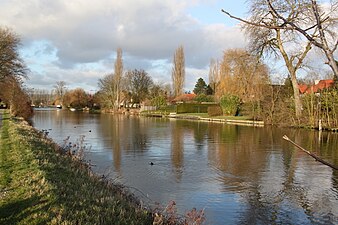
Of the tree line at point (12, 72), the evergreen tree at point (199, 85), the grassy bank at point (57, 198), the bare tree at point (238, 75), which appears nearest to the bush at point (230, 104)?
the bare tree at point (238, 75)

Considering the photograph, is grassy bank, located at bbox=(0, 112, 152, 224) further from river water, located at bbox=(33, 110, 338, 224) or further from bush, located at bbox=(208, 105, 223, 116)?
bush, located at bbox=(208, 105, 223, 116)

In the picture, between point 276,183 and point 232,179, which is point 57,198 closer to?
point 232,179

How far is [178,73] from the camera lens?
→ 222 ft

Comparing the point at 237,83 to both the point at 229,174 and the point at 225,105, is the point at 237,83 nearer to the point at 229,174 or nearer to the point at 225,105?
the point at 225,105

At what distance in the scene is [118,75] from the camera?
222 ft

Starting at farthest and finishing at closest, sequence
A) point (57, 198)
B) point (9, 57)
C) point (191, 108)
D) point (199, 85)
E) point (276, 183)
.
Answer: point (199, 85) → point (191, 108) → point (9, 57) → point (276, 183) → point (57, 198)

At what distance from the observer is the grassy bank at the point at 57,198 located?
4.75 metres

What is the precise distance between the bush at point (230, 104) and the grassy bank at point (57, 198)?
3380cm

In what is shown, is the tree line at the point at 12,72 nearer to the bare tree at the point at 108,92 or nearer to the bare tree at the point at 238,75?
the bare tree at the point at 238,75

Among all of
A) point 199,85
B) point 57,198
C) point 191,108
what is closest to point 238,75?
point 191,108

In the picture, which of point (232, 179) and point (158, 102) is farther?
point (158, 102)

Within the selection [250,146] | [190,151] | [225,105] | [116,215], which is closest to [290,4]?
[116,215]

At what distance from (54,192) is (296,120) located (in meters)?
26.1

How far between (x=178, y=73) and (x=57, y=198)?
62.8 metres
